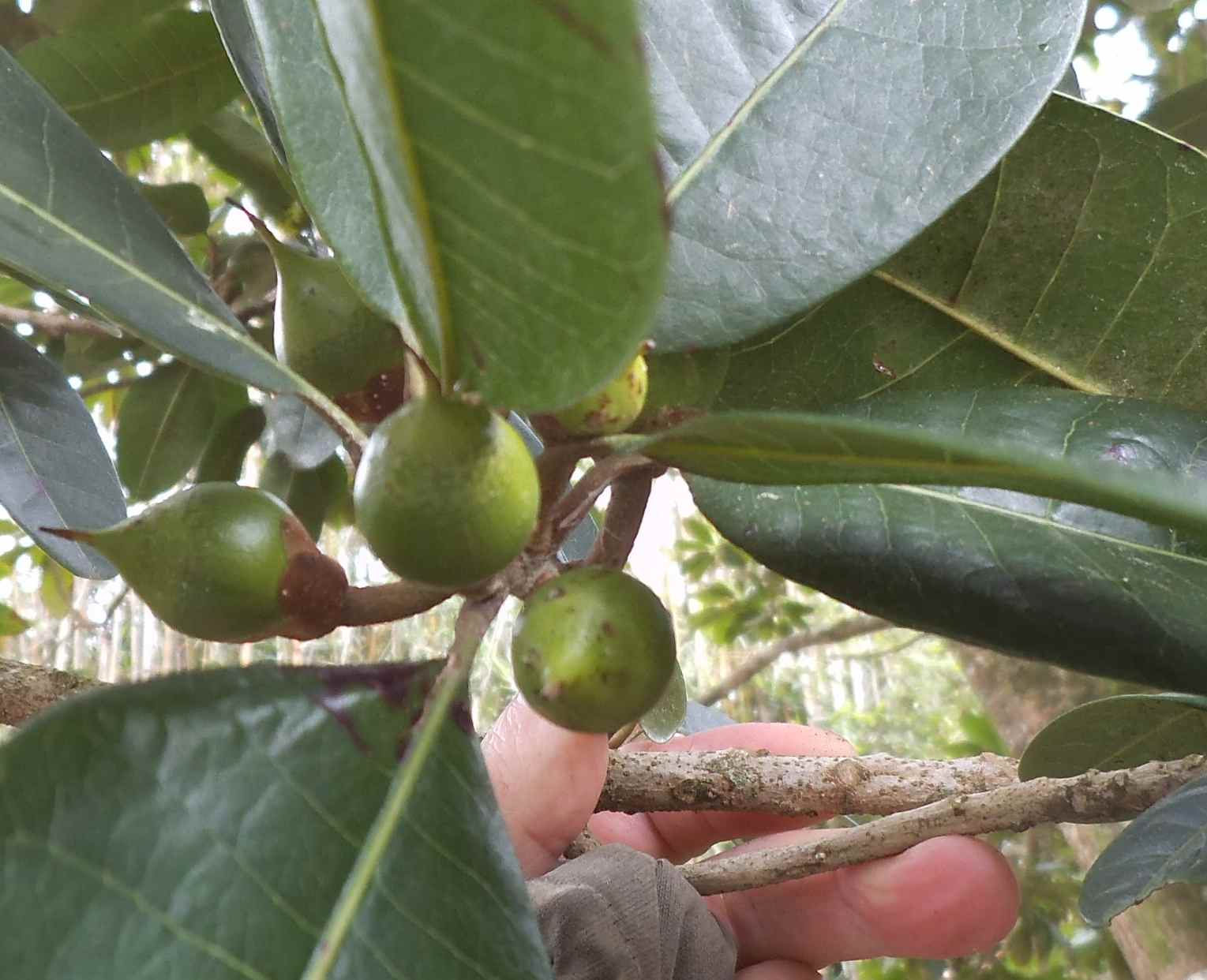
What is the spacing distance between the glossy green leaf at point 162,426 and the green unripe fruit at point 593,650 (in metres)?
1.38

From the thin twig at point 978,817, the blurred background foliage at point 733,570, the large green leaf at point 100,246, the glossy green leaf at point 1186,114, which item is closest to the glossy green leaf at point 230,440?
the blurred background foliage at point 733,570

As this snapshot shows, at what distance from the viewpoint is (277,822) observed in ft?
1.79

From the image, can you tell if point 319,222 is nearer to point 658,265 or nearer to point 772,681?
point 658,265

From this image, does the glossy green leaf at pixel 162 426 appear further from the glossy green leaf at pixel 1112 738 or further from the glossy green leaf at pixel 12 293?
the glossy green leaf at pixel 1112 738

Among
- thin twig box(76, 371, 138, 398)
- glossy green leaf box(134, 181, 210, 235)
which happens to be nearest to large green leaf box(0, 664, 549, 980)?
glossy green leaf box(134, 181, 210, 235)

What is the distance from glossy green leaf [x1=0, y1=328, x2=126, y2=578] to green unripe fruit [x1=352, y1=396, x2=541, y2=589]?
0.57 m

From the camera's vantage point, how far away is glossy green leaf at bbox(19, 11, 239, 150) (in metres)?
1.27

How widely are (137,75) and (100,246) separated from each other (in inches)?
26.9

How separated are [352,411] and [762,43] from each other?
0.47 metres

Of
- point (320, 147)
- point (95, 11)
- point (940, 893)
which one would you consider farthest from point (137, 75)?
point (940, 893)

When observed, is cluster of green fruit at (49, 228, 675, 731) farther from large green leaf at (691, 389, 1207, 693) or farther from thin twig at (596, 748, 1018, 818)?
thin twig at (596, 748, 1018, 818)

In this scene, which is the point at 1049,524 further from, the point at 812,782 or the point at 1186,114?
the point at 1186,114

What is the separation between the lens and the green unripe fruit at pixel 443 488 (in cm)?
53

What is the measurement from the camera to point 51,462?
106 centimetres
